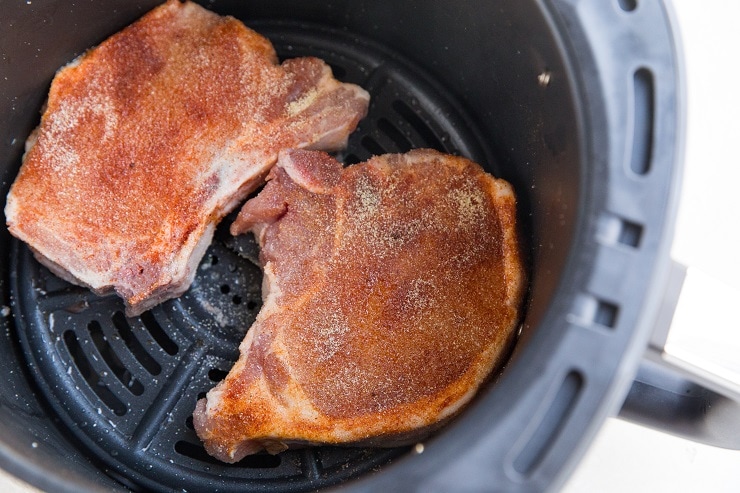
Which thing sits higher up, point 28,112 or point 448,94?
point 448,94

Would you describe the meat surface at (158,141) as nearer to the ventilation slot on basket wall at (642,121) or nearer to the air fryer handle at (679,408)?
the ventilation slot on basket wall at (642,121)

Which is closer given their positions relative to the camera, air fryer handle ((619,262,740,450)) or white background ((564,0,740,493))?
air fryer handle ((619,262,740,450))

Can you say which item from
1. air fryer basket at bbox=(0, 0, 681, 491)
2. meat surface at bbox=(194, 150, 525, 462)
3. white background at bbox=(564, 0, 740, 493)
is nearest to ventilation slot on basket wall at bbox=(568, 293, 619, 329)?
air fryer basket at bbox=(0, 0, 681, 491)

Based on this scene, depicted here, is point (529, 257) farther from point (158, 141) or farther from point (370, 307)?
point (158, 141)

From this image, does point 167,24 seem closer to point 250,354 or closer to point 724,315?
point 250,354

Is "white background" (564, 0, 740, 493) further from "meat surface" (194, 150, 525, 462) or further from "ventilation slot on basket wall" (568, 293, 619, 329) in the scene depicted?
"ventilation slot on basket wall" (568, 293, 619, 329)

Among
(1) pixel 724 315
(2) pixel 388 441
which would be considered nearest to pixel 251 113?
(2) pixel 388 441
